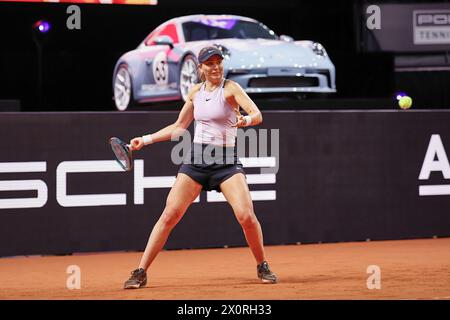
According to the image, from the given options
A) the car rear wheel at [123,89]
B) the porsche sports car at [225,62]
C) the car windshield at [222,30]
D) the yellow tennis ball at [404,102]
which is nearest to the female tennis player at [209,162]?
the yellow tennis ball at [404,102]

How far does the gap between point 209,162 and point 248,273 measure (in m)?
1.80

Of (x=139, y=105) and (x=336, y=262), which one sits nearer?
(x=336, y=262)

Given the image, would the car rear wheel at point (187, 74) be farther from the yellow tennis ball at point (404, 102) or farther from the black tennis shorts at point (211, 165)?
the black tennis shorts at point (211, 165)

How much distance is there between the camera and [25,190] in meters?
12.7

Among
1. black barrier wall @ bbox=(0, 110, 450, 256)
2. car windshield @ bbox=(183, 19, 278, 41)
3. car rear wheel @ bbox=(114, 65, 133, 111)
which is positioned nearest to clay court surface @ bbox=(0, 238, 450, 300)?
black barrier wall @ bbox=(0, 110, 450, 256)

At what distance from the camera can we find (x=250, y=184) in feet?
44.4

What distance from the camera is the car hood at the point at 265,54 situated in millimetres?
16625

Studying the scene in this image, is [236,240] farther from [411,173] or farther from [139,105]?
[139,105]

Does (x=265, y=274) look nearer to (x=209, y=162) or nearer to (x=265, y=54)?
(x=209, y=162)

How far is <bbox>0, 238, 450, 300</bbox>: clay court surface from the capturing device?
9492 millimetres

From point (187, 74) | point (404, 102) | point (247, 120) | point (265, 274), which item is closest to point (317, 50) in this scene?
point (187, 74)

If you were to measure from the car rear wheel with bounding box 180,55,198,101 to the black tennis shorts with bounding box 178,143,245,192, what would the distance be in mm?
6888
